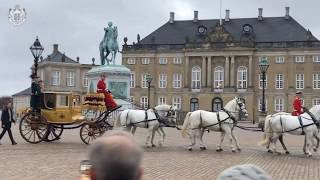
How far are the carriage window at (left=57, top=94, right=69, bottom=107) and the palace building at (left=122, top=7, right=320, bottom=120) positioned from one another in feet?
217

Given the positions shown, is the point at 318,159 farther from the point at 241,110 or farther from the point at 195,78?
the point at 195,78

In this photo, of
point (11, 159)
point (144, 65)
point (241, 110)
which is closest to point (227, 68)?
point (144, 65)

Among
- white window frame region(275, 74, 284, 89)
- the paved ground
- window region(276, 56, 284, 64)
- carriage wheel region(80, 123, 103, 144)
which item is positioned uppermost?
window region(276, 56, 284, 64)

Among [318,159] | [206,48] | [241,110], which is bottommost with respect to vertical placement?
[318,159]

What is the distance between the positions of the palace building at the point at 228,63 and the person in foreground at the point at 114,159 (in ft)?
273

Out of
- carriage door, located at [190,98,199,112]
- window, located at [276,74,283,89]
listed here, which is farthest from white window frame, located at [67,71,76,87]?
window, located at [276,74,283,89]

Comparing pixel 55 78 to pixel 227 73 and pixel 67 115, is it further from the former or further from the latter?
pixel 67 115

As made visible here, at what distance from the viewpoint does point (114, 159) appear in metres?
2.38

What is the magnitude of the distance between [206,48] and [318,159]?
73.1m

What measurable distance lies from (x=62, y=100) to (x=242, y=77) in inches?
2748

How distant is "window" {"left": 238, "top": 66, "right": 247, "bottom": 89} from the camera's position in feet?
289

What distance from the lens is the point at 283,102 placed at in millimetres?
87938

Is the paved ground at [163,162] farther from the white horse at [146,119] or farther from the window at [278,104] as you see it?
the window at [278,104]

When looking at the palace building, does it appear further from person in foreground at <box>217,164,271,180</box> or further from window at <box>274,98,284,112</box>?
person in foreground at <box>217,164,271,180</box>
